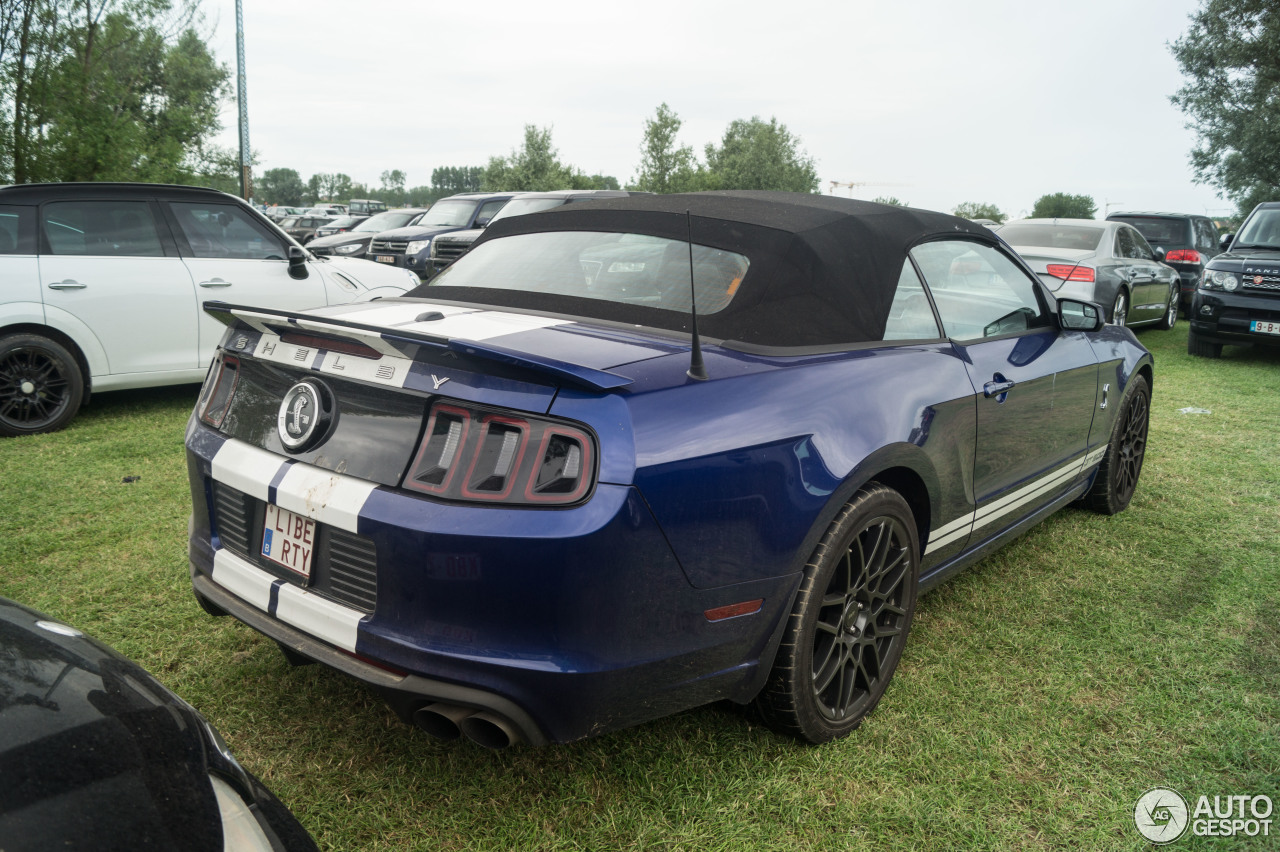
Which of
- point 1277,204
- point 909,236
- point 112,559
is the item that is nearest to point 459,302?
point 909,236

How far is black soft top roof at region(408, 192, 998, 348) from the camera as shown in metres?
2.48

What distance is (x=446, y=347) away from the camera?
1.91 meters

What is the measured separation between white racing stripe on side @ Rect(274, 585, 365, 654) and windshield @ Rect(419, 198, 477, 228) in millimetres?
13243

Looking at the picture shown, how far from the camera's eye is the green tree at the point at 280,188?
119875 millimetres

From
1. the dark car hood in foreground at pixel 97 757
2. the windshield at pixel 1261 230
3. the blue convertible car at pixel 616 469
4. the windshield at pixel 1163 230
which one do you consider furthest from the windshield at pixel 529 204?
the dark car hood in foreground at pixel 97 757

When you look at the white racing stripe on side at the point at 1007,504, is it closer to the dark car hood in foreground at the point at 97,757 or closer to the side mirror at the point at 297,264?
the dark car hood in foreground at the point at 97,757

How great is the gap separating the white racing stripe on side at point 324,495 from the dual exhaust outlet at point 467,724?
437 millimetres

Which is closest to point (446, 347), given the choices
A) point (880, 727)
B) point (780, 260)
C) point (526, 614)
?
point (526, 614)

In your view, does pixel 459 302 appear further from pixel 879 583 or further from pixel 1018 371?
pixel 1018 371

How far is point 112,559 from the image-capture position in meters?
3.62

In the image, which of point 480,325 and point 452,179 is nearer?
point 480,325

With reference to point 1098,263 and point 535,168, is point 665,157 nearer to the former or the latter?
point 535,168

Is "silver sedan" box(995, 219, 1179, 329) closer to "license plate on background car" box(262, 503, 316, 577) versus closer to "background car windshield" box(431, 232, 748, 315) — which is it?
"background car windshield" box(431, 232, 748, 315)

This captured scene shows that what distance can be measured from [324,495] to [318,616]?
0.94 ft
